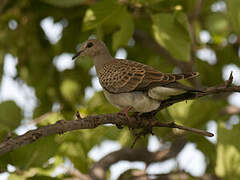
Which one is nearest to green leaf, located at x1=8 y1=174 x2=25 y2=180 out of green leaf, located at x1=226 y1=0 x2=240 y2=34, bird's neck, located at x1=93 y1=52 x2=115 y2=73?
bird's neck, located at x1=93 y1=52 x2=115 y2=73

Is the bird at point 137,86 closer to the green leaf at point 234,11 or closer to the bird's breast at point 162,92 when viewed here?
the bird's breast at point 162,92

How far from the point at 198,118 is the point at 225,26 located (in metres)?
1.32

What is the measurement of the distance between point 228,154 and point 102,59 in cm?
155

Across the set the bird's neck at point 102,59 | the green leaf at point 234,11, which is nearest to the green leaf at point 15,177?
the bird's neck at point 102,59

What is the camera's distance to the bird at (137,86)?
2.79 metres

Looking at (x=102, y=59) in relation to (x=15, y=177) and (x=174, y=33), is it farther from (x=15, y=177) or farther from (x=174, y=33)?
(x=15, y=177)

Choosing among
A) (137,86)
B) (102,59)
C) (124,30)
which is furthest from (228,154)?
(102,59)

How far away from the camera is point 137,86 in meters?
3.08

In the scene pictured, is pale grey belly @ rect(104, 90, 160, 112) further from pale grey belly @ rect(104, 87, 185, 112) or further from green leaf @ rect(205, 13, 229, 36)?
green leaf @ rect(205, 13, 229, 36)

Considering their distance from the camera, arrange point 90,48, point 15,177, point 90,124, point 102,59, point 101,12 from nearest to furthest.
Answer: point 90,124, point 15,177, point 101,12, point 102,59, point 90,48

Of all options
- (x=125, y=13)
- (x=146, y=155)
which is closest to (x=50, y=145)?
(x=146, y=155)

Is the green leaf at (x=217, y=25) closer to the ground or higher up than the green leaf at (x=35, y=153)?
higher up

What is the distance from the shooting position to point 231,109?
466 cm

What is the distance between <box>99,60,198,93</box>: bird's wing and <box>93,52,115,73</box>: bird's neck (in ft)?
1.02
